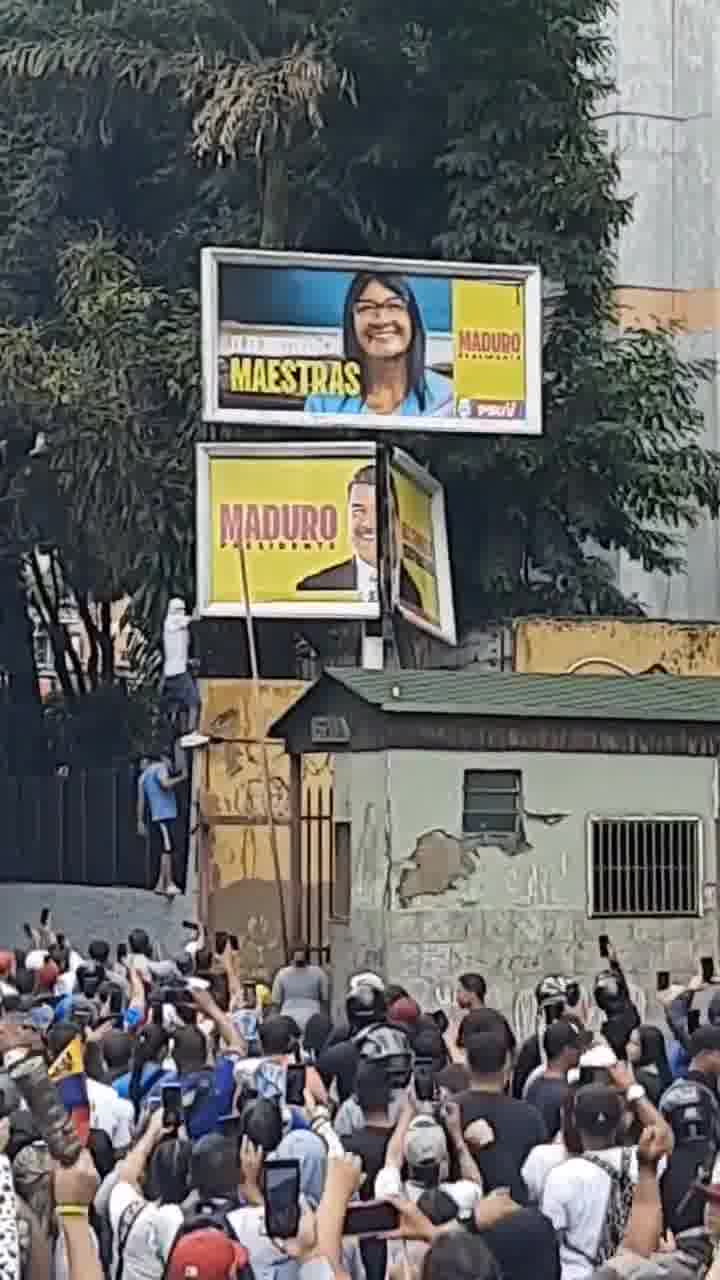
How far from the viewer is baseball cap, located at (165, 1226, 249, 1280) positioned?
5984 mm

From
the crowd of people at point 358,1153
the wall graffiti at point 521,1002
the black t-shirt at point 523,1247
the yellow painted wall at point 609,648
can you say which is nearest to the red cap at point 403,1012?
the crowd of people at point 358,1153

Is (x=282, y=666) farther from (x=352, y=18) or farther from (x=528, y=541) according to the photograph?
(x=352, y=18)

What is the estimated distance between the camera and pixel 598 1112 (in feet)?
24.1

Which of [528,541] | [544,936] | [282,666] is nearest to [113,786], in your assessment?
[282,666]

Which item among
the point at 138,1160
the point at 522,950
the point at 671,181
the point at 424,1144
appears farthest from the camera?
the point at 671,181

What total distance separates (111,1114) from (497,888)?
921 centimetres

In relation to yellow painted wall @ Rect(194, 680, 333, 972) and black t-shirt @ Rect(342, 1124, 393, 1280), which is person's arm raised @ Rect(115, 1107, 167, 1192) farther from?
yellow painted wall @ Rect(194, 680, 333, 972)

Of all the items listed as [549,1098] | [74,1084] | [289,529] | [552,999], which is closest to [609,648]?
[289,529]

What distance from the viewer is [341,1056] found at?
372 inches

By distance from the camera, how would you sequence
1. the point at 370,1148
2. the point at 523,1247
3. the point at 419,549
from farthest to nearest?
the point at 419,549 → the point at 370,1148 → the point at 523,1247

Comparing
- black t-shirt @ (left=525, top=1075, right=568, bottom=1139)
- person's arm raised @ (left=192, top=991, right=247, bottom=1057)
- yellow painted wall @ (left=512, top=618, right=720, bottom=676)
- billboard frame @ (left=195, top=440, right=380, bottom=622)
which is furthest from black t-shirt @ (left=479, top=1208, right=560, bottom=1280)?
billboard frame @ (left=195, top=440, right=380, bottom=622)

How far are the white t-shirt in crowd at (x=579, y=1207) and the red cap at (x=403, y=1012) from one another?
3349mm

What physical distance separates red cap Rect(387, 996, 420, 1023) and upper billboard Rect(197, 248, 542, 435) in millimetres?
12689

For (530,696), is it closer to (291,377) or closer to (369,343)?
(291,377)
